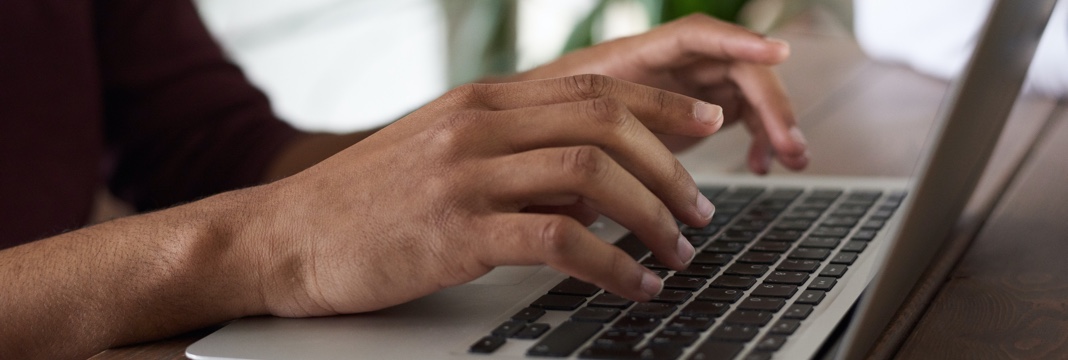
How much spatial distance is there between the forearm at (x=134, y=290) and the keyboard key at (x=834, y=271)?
30cm

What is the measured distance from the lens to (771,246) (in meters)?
0.60

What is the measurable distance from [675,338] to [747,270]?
0.13 metres

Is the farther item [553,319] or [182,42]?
[182,42]

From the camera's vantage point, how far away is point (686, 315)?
46cm

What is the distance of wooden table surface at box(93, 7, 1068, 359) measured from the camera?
467 millimetres

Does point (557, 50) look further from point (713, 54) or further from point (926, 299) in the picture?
point (926, 299)

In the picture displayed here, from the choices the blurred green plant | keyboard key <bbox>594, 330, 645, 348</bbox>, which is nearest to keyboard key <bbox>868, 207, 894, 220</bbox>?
keyboard key <bbox>594, 330, 645, 348</bbox>

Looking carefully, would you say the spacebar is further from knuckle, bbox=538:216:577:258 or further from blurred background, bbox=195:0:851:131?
blurred background, bbox=195:0:851:131

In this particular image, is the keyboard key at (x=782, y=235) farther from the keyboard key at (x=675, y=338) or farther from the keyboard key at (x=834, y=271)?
the keyboard key at (x=675, y=338)

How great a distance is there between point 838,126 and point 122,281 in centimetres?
79

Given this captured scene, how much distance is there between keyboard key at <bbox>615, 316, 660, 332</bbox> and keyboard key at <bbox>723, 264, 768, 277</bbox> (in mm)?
100

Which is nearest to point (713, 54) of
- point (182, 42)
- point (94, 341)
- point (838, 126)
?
point (838, 126)

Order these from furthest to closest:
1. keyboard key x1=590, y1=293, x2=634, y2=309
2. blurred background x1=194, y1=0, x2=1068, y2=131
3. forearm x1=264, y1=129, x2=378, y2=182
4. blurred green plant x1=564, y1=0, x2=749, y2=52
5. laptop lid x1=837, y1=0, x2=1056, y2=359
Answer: blurred background x1=194, y1=0, x2=1068, y2=131 < blurred green plant x1=564, y1=0, x2=749, y2=52 < forearm x1=264, y1=129, x2=378, y2=182 < keyboard key x1=590, y1=293, x2=634, y2=309 < laptop lid x1=837, y1=0, x2=1056, y2=359

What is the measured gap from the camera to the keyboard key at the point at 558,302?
0.48 m
